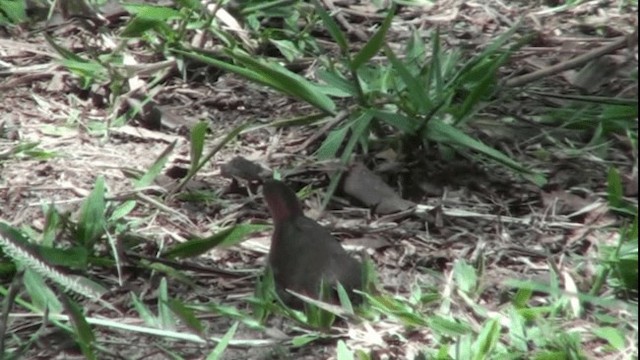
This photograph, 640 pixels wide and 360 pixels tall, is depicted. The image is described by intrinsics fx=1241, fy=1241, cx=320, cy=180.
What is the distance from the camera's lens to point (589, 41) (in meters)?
3.64

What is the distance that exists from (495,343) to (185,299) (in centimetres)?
68

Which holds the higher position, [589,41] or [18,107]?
[589,41]

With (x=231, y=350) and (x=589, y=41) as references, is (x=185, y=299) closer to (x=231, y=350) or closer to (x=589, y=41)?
(x=231, y=350)

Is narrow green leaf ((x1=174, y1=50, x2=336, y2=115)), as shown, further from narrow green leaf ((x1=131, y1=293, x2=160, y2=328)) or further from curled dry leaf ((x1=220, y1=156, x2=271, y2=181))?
narrow green leaf ((x1=131, y1=293, x2=160, y2=328))

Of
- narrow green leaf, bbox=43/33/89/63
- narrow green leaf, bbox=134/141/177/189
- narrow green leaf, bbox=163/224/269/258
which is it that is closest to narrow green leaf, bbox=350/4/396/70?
narrow green leaf, bbox=134/141/177/189

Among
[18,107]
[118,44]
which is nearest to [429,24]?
[118,44]

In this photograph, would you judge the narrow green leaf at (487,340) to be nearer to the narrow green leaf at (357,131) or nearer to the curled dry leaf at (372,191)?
the curled dry leaf at (372,191)

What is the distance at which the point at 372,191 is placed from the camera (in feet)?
9.75

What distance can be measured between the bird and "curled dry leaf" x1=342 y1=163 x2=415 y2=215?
0.30 m

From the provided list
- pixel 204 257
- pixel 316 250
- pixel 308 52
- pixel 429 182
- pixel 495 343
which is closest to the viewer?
pixel 495 343

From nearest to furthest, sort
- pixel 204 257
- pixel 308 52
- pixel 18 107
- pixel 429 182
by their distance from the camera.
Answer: pixel 204 257 → pixel 429 182 → pixel 18 107 → pixel 308 52

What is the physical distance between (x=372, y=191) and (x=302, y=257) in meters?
0.46

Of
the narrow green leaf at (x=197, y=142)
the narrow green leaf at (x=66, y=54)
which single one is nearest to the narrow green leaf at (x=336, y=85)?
the narrow green leaf at (x=197, y=142)

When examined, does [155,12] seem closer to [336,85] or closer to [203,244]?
[336,85]
